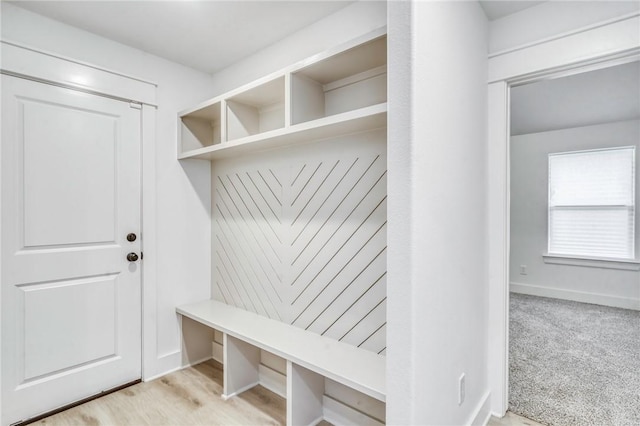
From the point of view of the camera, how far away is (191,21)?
2008 millimetres

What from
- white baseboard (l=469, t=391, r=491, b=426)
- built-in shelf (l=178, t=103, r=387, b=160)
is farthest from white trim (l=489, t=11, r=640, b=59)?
white baseboard (l=469, t=391, r=491, b=426)

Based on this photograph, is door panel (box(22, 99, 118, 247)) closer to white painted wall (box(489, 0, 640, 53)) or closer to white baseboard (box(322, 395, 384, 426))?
white baseboard (box(322, 395, 384, 426))

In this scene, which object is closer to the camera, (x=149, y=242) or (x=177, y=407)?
(x=177, y=407)

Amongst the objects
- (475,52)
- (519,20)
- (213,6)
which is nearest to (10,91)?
(213,6)

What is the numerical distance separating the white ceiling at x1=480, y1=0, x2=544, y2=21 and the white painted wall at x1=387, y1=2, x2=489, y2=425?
0.07 m

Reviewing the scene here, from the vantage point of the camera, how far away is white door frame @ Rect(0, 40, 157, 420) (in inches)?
77.7

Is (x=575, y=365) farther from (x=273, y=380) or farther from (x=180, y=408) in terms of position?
(x=180, y=408)

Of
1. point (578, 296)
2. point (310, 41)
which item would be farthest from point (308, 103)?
point (578, 296)

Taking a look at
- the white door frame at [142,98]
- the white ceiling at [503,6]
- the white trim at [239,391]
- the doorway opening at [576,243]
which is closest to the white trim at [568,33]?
the white ceiling at [503,6]

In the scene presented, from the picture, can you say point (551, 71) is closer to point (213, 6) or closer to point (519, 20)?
point (519, 20)

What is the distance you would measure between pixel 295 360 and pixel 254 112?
173 centimetres

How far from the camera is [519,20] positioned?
1.81 metres

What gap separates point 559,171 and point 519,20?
3.72 meters

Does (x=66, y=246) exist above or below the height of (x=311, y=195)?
below
